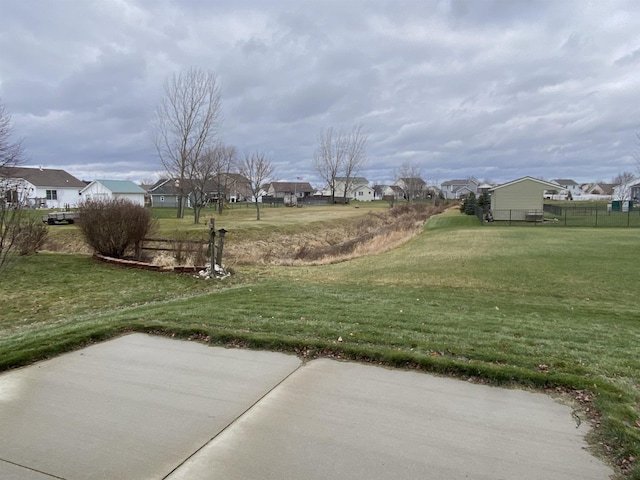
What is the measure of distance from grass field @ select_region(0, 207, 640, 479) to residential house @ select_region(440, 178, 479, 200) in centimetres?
10583

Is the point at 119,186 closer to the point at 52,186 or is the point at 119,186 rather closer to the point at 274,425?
the point at 52,186

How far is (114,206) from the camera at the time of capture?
48.7ft

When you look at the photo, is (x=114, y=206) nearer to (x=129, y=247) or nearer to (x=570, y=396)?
Answer: (x=129, y=247)

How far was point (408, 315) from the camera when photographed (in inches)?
269

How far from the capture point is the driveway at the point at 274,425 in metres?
2.58

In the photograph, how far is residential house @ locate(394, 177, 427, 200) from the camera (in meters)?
86.1

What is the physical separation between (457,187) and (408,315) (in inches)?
4864

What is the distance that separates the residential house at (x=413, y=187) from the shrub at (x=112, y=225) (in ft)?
238

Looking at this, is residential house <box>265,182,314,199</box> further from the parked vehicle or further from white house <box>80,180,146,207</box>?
the parked vehicle

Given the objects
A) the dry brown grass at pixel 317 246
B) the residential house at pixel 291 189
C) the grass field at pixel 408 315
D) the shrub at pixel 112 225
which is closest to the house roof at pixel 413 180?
the residential house at pixel 291 189

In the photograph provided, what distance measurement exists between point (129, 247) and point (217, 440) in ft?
47.6

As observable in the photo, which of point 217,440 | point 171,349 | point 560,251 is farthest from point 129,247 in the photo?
point 560,251

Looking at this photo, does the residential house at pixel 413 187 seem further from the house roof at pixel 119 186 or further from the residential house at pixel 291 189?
the house roof at pixel 119 186

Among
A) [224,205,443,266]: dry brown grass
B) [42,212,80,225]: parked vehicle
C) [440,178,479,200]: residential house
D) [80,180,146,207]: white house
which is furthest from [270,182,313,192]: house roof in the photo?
[42,212,80,225]: parked vehicle
